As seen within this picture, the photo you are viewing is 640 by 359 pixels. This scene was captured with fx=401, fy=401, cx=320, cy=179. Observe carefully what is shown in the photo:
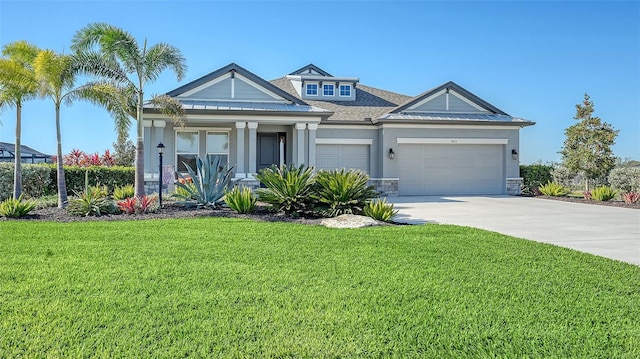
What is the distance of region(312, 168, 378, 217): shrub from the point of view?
29.5 ft

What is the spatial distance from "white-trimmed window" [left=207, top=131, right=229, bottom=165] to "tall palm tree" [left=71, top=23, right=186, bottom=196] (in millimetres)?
4657

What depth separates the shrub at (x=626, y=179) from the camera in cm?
1603

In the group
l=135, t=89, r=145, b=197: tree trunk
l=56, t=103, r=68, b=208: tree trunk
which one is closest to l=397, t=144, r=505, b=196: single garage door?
l=135, t=89, r=145, b=197: tree trunk

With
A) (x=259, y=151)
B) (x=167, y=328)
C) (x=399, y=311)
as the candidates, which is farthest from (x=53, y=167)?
(x=399, y=311)

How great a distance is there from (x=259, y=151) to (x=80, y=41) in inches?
325

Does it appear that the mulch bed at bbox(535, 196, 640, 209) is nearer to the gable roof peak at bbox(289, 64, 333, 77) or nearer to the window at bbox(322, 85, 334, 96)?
the window at bbox(322, 85, 334, 96)

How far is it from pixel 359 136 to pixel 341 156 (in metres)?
1.20

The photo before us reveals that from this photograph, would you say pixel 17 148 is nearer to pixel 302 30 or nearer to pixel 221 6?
pixel 221 6

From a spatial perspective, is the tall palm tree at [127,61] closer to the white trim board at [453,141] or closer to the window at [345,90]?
the white trim board at [453,141]

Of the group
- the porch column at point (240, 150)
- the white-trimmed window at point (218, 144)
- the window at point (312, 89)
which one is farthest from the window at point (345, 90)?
→ the porch column at point (240, 150)

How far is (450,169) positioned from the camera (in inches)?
714

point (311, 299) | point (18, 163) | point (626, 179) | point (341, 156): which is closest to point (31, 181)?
point (18, 163)

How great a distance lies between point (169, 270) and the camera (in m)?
4.53

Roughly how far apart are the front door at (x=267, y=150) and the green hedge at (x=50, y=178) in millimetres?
5376
